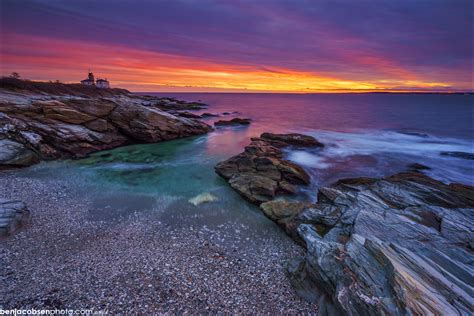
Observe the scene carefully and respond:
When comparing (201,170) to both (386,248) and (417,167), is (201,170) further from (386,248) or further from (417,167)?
(417,167)

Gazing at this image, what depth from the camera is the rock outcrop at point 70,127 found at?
771 inches

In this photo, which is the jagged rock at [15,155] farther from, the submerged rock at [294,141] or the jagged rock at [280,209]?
the submerged rock at [294,141]

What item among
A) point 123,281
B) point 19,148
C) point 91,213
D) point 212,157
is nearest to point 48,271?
point 123,281

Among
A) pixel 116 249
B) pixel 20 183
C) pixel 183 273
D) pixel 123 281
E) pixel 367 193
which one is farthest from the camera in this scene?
pixel 20 183

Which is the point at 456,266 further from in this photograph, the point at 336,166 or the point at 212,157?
the point at 212,157

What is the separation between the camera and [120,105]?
2948 centimetres

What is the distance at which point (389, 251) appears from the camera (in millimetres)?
6887

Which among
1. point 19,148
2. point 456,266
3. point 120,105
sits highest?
point 120,105

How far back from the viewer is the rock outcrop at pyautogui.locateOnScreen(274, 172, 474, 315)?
18.3ft

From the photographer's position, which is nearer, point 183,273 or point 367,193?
point 183,273

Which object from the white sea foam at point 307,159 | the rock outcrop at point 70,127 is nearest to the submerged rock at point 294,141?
the white sea foam at point 307,159

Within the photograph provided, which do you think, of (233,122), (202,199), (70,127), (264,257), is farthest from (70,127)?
(233,122)

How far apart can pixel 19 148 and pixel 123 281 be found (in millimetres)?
18756

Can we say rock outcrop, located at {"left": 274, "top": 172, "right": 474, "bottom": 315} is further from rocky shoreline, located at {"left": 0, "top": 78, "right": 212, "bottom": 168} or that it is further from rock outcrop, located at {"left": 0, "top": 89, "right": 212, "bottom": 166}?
rock outcrop, located at {"left": 0, "top": 89, "right": 212, "bottom": 166}
